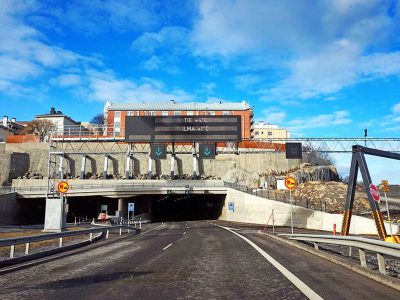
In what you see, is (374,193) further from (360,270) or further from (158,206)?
(158,206)

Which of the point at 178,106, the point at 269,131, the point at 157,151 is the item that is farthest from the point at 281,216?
the point at 269,131

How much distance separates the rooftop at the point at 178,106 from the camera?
115 metres

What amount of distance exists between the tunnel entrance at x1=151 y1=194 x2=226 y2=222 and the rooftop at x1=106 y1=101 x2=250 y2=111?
3878cm

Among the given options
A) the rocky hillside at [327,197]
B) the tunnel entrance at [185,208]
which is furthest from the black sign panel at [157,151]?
the tunnel entrance at [185,208]

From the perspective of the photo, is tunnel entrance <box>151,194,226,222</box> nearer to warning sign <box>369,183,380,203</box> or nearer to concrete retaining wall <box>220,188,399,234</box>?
concrete retaining wall <box>220,188,399,234</box>

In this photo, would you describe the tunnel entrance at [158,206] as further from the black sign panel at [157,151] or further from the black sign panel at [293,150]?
the black sign panel at [293,150]

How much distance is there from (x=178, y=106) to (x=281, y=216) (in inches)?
3004

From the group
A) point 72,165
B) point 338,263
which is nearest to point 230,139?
point 338,263

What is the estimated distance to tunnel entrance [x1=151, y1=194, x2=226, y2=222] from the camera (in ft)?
243

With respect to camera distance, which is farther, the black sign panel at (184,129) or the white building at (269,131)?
the white building at (269,131)

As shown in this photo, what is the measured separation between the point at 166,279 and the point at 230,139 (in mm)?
38549

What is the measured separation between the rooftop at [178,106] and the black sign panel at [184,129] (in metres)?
67.1

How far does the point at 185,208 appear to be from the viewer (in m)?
86.5

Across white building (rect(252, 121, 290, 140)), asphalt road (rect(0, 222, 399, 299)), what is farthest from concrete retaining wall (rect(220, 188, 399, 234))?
white building (rect(252, 121, 290, 140))
